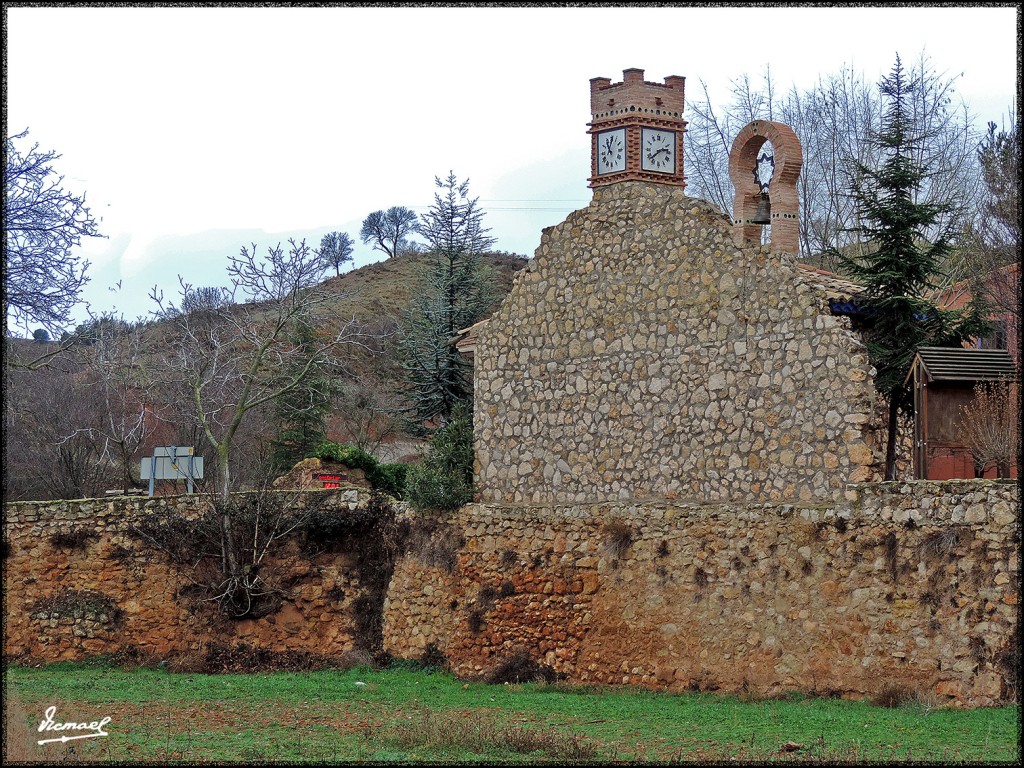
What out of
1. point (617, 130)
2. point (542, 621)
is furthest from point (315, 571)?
point (617, 130)

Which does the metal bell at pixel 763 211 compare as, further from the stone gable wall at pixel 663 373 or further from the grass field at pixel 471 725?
the grass field at pixel 471 725

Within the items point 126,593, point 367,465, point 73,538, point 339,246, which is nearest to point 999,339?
point 367,465

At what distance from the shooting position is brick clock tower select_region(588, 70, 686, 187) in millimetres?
21016

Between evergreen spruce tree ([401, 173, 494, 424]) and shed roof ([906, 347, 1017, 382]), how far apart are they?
776 inches

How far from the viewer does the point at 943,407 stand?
17.1m

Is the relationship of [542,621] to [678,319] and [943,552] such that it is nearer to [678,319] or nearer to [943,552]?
[678,319]

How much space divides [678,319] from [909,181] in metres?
4.41

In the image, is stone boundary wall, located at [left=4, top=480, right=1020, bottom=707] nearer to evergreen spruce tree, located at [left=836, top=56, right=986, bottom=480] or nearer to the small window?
evergreen spruce tree, located at [left=836, top=56, right=986, bottom=480]

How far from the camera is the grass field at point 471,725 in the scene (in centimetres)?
1334

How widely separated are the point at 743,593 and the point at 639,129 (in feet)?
26.0

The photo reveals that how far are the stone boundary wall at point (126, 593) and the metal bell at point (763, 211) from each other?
9119 mm

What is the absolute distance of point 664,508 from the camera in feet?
64.1

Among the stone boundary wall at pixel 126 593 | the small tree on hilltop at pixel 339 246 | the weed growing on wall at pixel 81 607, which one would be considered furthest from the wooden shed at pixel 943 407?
the small tree on hilltop at pixel 339 246

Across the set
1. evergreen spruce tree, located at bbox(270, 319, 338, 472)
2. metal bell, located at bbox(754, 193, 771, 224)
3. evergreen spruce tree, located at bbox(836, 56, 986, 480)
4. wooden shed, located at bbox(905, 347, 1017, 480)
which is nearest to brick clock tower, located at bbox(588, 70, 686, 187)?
metal bell, located at bbox(754, 193, 771, 224)
